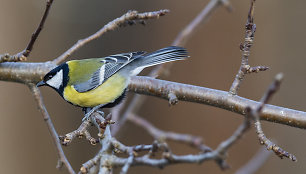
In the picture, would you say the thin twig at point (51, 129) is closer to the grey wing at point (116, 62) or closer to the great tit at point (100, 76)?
the great tit at point (100, 76)

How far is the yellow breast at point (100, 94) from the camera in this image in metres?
2.55

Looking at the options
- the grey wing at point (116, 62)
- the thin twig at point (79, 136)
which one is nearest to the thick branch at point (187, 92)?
the grey wing at point (116, 62)

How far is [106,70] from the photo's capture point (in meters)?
2.74

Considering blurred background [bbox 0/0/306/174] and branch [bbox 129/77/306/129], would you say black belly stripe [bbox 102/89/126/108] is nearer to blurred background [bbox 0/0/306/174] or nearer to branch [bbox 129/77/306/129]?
branch [bbox 129/77/306/129]

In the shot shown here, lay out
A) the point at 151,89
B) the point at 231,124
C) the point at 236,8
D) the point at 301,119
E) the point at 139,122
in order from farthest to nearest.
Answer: the point at 236,8 → the point at 231,124 → the point at 139,122 → the point at 151,89 → the point at 301,119

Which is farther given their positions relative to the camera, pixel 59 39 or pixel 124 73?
pixel 59 39

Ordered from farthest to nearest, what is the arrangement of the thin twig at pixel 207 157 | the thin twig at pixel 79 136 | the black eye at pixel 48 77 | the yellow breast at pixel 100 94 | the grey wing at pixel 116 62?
1. the grey wing at pixel 116 62
2. the yellow breast at pixel 100 94
3. the black eye at pixel 48 77
4. the thin twig at pixel 79 136
5. the thin twig at pixel 207 157

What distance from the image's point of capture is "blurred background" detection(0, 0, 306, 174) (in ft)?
13.4

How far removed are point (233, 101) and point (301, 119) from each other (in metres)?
0.35

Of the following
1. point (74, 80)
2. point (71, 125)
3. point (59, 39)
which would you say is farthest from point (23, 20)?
point (74, 80)

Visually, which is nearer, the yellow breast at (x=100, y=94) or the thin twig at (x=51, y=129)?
the thin twig at (x=51, y=129)

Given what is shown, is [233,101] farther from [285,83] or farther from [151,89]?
[285,83]

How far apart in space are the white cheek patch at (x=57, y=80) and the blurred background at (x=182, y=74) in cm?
163

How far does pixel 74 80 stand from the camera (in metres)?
2.70
